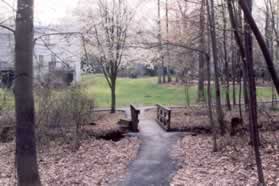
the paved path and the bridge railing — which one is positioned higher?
the bridge railing

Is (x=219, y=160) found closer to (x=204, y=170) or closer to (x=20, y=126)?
(x=204, y=170)

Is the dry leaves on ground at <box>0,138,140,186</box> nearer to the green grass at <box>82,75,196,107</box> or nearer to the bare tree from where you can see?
the green grass at <box>82,75,196,107</box>

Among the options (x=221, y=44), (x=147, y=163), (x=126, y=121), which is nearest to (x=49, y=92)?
(x=126, y=121)

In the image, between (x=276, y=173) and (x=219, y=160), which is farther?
(x=219, y=160)

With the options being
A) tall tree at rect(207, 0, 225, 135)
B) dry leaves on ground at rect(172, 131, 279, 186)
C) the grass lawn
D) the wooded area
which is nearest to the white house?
the wooded area

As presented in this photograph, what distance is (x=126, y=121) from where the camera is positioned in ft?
34.9

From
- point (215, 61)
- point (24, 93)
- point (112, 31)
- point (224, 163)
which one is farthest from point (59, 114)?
point (112, 31)

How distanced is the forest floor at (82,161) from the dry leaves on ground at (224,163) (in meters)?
1.16

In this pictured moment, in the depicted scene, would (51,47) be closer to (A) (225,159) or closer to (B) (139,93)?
(A) (225,159)

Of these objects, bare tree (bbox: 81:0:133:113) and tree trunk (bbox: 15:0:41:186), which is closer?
tree trunk (bbox: 15:0:41:186)

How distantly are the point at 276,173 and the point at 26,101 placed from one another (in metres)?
4.05

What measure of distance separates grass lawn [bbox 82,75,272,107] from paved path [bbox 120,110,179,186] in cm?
571

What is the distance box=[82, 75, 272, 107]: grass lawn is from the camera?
19297 millimetres

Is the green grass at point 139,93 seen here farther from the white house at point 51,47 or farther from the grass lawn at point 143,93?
the white house at point 51,47
